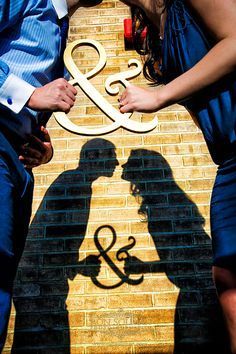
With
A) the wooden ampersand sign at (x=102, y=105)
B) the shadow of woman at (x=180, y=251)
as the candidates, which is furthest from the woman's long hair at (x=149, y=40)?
the shadow of woman at (x=180, y=251)

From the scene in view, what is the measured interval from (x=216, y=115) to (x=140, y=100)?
301 millimetres

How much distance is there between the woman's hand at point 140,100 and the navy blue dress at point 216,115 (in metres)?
0.13

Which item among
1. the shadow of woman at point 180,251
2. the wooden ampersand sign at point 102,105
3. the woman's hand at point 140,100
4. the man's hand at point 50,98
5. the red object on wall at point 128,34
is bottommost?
the shadow of woman at point 180,251

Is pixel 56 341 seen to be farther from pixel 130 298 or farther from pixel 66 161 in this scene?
pixel 66 161

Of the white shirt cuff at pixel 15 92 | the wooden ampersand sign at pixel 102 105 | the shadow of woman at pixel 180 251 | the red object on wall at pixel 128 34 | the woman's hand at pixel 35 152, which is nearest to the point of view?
the white shirt cuff at pixel 15 92

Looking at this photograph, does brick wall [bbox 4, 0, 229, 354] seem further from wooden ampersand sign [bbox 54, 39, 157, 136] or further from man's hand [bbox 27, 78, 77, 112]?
man's hand [bbox 27, 78, 77, 112]

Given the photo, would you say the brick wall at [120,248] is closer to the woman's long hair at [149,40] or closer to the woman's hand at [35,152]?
the woman's hand at [35,152]

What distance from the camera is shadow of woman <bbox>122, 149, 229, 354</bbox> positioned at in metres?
2.27

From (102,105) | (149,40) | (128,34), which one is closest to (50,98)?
(102,105)

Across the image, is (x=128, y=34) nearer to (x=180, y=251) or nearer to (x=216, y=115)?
(x=180, y=251)

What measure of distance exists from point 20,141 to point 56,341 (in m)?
1.46

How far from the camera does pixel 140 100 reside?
1342 millimetres

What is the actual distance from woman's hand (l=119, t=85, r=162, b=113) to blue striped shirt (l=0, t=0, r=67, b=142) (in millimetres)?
374

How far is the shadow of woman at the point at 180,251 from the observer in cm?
227
